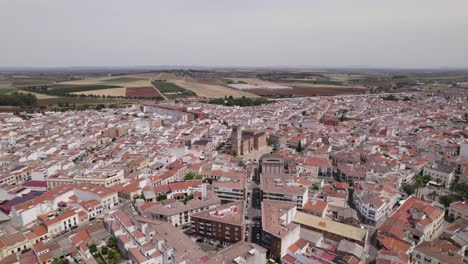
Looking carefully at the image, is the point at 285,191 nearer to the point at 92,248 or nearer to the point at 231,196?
the point at 231,196

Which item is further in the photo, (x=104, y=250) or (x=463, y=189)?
(x=463, y=189)

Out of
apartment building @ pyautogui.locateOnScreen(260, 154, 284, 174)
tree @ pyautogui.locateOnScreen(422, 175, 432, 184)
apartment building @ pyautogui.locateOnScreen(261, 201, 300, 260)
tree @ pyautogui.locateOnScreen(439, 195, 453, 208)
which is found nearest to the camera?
apartment building @ pyautogui.locateOnScreen(261, 201, 300, 260)

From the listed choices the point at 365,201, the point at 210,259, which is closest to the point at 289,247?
the point at 210,259

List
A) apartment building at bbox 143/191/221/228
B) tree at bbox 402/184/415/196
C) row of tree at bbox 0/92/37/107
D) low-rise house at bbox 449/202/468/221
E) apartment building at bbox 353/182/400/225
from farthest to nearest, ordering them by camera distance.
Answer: row of tree at bbox 0/92/37/107
tree at bbox 402/184/415/196
low-rise house at bbox 449/202/468/221
apartment building at bbox 353/182/400/225
apartment building at bbox 143/191/221/228

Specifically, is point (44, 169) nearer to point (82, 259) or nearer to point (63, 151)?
point (63, 151)

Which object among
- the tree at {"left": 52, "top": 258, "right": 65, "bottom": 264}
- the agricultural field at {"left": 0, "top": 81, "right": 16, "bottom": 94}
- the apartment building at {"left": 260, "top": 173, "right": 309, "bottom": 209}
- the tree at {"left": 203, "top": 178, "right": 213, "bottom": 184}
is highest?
the agricultural field at {"left": 0, "top": 81, "right": 16, "bottom": 94}

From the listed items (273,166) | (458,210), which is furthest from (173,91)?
(458,210)

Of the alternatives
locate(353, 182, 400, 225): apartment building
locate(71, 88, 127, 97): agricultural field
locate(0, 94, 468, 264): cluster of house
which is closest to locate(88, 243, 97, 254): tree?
locate(0, 94, 468, 264): cluster of house

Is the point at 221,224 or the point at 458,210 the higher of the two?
the point at 221,224

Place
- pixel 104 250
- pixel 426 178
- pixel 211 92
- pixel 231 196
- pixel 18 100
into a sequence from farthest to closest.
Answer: pixel 211 92 → pixel 18 100 → pixel 426 178 → pixel 231 196 → pixel 104 250

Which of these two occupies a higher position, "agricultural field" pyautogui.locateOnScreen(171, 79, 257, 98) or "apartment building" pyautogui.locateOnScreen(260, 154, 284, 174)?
"agricultural field" pyautogui.locateOnScreen(171, 79, 257, 98)

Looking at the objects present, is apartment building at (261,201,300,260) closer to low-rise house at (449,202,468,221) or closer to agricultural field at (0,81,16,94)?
low-rise house at (449,202,468,221)
